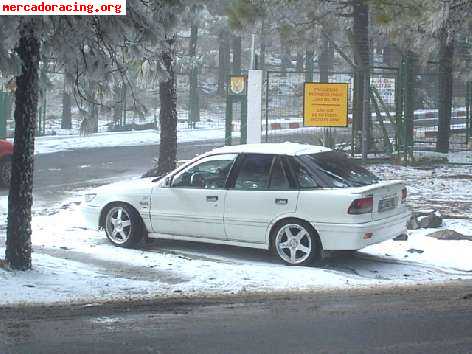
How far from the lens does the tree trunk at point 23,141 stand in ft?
25.1

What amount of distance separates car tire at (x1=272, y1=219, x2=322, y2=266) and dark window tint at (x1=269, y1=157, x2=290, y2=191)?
1.40 feet

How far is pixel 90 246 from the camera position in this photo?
10.0 m

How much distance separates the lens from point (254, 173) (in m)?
9.22

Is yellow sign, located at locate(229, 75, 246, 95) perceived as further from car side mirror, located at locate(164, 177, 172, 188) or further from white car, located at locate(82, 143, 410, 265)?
car side mirror, located at locate(164, 177, 172, 188)

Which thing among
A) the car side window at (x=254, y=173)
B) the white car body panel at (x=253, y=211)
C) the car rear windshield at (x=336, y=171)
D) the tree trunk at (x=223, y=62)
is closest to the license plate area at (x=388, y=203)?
the car rear windshield at (x=336, y=171)

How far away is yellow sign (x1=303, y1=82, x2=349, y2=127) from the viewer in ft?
57.3

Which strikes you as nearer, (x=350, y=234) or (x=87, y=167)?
(x=350, y=234)

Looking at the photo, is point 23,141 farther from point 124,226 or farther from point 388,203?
point 388,203

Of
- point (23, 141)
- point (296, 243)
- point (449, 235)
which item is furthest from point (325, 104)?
point (23, 141)

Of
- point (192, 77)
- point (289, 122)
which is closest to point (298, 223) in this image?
point (289, 122)

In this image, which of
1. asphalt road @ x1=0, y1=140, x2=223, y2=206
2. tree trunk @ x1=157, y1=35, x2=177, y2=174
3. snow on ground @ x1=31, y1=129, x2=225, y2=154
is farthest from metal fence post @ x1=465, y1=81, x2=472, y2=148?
snow on ground @ x1=31, y1=129, x2=225, y2=154

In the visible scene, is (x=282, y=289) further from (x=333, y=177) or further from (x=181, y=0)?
(x=181, y=0)

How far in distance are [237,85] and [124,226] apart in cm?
955

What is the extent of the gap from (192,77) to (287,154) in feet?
95.2
